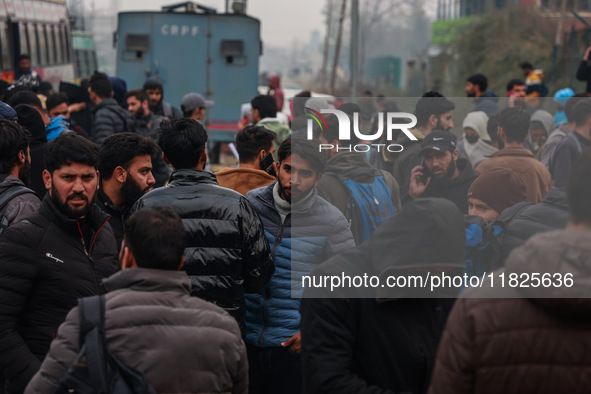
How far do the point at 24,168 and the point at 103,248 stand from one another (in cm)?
120

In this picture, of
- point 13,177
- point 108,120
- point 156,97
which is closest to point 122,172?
point 13,177

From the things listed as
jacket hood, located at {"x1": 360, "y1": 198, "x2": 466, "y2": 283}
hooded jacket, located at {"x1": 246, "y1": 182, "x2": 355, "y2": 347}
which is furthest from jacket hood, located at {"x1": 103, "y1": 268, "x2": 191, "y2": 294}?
hooded jacket, located at {"x1": 246, "y1": 182, "x2": 355, "y2": 347}

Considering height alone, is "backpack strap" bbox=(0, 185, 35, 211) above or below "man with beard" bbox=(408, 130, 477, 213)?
below

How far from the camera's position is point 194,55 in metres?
19.3

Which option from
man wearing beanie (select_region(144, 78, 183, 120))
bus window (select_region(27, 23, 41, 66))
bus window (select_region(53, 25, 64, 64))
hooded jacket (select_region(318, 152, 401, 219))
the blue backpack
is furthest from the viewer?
bus window (select_region(53, 25, 64, 64))

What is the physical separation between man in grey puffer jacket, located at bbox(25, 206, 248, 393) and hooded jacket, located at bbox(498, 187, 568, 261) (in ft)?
4.83

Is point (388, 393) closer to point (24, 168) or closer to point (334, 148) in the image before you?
point (334, 148)

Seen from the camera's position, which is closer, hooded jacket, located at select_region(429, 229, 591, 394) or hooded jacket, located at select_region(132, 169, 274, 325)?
hooded jacket, located at select_region(429, 229, 591, 394)

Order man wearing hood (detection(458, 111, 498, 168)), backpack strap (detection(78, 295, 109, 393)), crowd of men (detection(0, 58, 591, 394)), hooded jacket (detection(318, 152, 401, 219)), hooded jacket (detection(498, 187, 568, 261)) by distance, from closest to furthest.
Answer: crowd of men (detection(0, 58, 591, 394)) < backpack strap (detection(78, 295, 109, 393)) < hooded jacket (detection(498, 187, 568, 261)) < hooded jacket (detection(318, 152, 401, 219)) < man wearing hood (detection(458, 111, 498, 168))

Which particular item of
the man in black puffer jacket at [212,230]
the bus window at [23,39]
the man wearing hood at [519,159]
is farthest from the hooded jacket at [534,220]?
the bus window at [23,39]

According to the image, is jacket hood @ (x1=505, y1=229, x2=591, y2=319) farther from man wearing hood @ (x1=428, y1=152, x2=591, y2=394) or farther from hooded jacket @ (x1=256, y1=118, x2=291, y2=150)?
hooded jacket @ (x1=256, y1=118, x2=291, y2=150)

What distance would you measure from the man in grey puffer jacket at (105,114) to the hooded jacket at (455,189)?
5391 mm

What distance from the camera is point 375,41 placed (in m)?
133

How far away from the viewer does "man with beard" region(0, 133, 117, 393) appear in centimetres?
356
